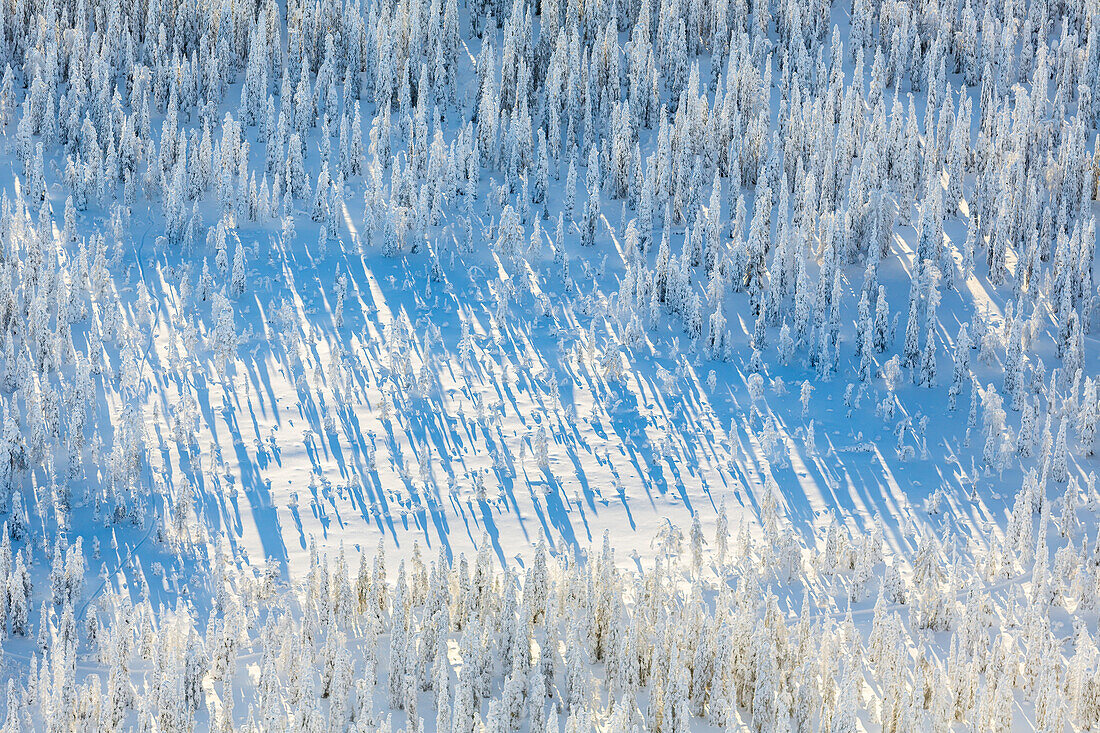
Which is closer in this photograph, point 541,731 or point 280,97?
point 541,731

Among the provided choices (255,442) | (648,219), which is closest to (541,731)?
(255,442)

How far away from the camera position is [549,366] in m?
16.1

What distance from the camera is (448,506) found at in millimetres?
13766

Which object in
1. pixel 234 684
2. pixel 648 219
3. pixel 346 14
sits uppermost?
pixel 346 14

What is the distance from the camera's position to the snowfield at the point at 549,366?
36.3 feet

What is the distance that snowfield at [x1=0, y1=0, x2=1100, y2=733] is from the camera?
11.1 m

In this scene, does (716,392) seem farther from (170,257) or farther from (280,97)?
(280,97)

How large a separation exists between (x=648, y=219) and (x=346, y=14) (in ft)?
24.1

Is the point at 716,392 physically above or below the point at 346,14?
below

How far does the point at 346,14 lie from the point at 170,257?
644cm

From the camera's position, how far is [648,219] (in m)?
18.3

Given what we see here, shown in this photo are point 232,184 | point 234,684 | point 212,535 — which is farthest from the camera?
point 232,184

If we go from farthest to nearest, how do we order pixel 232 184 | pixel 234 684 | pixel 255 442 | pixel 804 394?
pixel 232 184, pixel 804 394, pixel 255 442, pixel 234 684

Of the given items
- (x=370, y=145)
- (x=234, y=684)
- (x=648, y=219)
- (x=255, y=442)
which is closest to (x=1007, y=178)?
(x=648, y=219)
